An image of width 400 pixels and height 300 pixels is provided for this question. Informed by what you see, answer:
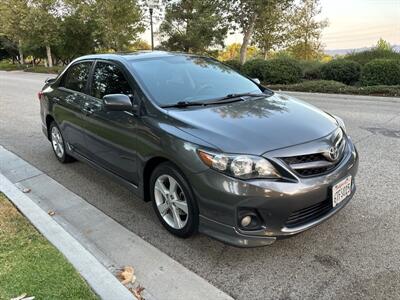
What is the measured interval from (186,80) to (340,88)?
10.0 meters

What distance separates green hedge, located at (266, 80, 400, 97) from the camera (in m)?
12.0

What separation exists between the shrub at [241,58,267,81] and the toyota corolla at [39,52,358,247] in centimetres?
1143

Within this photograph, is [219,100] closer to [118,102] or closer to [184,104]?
[184,104]

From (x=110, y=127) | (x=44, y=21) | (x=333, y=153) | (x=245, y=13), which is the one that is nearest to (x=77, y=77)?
(x=110, y=127)

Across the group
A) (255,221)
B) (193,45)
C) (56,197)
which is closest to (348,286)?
(255,221)

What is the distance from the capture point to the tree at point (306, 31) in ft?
94.3

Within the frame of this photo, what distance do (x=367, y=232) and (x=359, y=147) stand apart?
2823 mm

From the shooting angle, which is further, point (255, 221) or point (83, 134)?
point (83, 134)

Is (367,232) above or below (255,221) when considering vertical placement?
below

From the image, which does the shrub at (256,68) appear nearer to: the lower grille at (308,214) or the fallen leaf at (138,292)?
the lower grille at (308,214)

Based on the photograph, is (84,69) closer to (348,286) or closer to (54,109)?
(54,109)

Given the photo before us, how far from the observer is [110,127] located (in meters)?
4.18

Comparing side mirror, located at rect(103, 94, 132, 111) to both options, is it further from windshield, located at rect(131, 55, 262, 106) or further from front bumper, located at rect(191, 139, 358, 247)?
front bumper, located at rect(191, 139, 358, 247)

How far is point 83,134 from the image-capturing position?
15.9 ft
